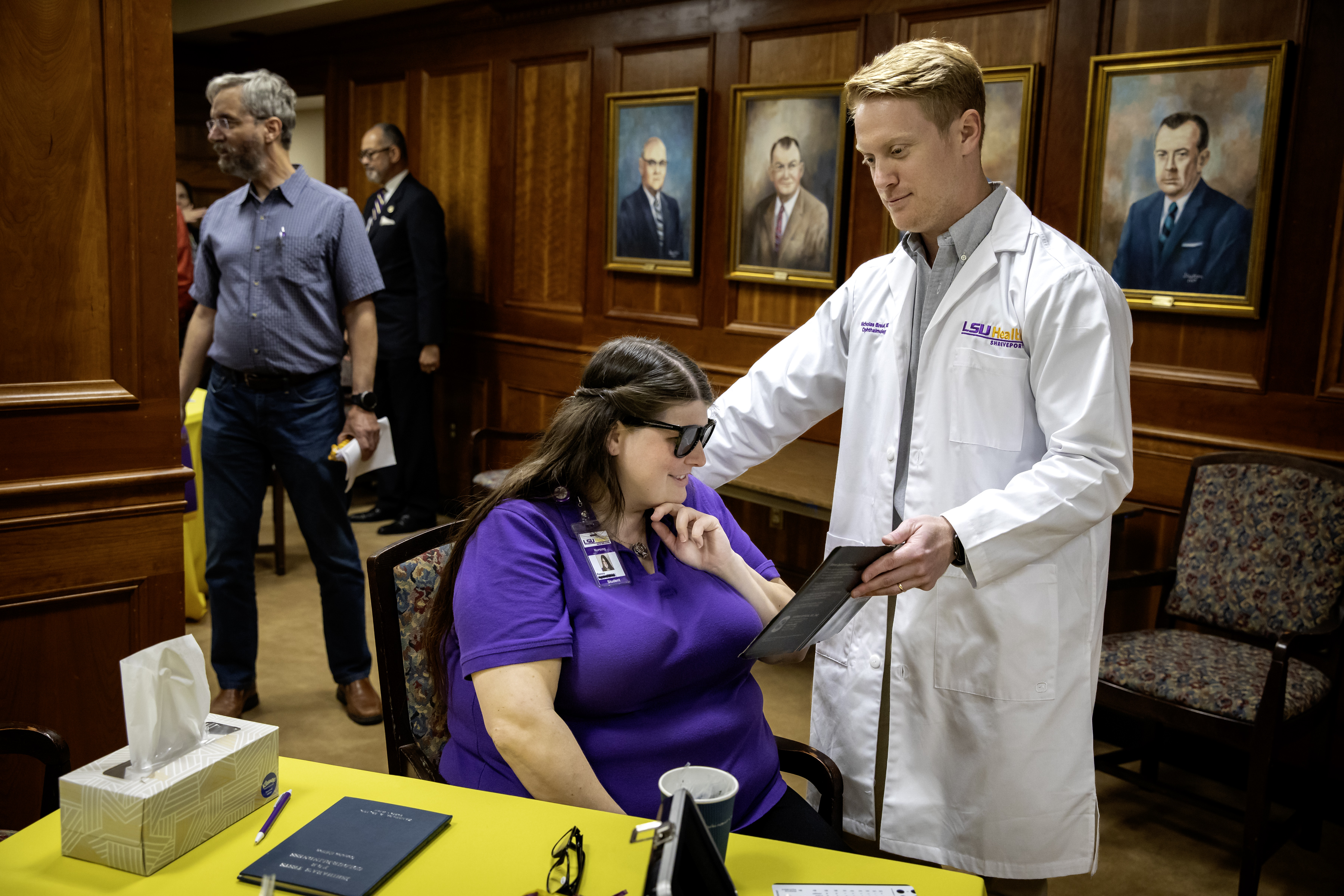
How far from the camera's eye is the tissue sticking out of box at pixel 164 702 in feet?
3.80

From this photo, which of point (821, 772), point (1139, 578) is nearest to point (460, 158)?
point (1139, 578)

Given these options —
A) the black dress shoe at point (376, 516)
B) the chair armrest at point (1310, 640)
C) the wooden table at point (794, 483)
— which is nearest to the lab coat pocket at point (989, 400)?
the chair armrest at point (1310, 640)

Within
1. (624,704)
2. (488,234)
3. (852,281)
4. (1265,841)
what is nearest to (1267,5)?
(852,281)

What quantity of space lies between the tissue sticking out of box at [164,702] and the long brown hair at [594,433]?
1.57ft

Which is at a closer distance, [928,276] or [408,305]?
[928,276]

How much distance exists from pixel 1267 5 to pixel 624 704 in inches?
112

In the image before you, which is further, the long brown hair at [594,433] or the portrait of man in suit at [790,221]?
the portrait of man in suit at [790,221]

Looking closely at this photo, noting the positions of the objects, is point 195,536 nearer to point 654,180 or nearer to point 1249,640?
point 654,180

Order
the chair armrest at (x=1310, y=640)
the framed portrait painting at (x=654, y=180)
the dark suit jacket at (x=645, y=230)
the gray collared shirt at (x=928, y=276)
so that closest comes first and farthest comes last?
1. the gray collared shirt at (x=928, y=276)
2. the chair armrest at (x=1310, y=640)
3. the framed portrait painting at (x=654, y=180)
4. the dark suit jacket at (x=645, y=230)

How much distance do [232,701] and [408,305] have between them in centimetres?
289

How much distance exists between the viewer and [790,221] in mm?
4379

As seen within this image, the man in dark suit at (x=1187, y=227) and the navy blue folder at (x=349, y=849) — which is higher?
the man in dark suit at (x=1187, y=227)

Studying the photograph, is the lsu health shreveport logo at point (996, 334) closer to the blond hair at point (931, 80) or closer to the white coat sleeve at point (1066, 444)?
the white coat sleeve at point (1066, 444)

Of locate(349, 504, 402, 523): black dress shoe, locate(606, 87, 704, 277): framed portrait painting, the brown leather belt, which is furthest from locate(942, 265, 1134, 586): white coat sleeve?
locate(349, 504, 402, 523): black dress shoe
